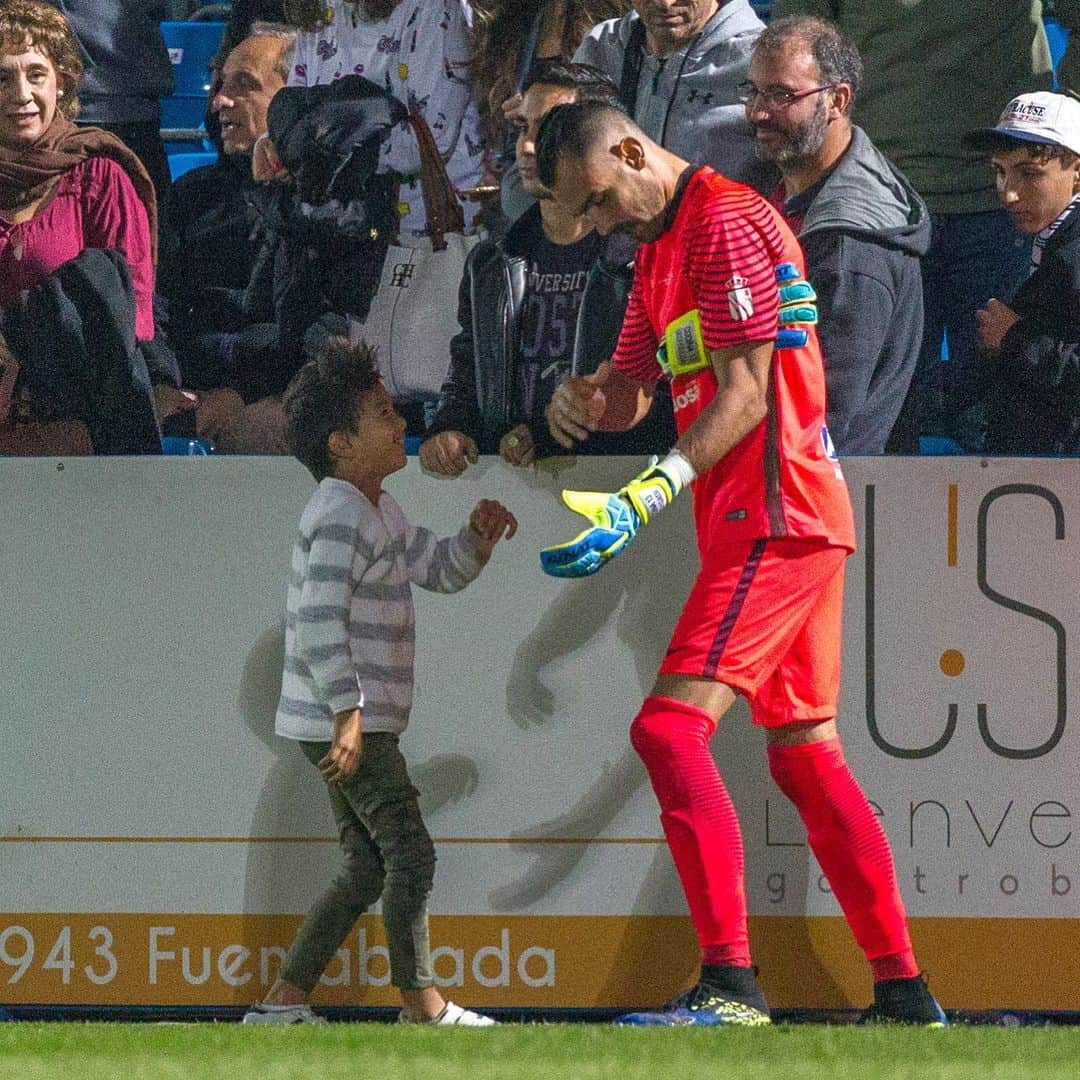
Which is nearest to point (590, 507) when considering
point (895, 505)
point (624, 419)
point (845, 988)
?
point (624, 419)

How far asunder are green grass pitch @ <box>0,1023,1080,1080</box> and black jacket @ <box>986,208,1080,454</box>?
1.50 meters

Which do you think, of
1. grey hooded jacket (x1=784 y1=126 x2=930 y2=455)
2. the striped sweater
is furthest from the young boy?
grey hooded jacket (x1=784 y1=126 x2=930 y2=455)

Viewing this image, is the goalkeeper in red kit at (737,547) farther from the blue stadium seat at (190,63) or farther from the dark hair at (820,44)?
the blue stadium seat at (190,63)

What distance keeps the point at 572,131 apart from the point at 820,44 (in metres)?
0.92

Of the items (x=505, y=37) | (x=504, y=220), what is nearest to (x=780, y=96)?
(x=504, y=220)

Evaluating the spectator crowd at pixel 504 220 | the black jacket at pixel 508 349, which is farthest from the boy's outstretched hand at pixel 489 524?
the black jacket at pixel 508 349

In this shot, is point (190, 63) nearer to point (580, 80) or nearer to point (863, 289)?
point (580, 80)

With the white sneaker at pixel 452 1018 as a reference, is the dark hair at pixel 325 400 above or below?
above

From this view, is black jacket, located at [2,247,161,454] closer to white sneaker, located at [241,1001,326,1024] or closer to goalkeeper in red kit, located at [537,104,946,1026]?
goalkeeper in red kit, located at [537,104,946,1026]

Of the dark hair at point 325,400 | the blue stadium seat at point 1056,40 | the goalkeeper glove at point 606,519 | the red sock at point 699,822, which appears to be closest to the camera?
the goalkeeper glove at point 606,519

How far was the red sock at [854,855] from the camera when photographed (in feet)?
14.0

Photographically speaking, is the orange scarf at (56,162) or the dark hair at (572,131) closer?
the dark hair at (572,131)

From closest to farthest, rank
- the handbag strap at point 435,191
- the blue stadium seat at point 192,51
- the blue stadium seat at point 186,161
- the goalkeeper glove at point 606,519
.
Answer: the goalkeeper glove at point 606,519 → the handbag strap at point 435,191 → the blue stadium seat at point 186,161 → the blue stadium seat at point 192,51

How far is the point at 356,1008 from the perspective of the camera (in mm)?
4785
